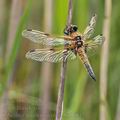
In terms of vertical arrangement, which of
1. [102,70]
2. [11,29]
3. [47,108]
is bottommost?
[47,108]

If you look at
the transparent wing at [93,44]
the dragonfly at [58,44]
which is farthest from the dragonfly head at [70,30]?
the transparent wing at [93,44]

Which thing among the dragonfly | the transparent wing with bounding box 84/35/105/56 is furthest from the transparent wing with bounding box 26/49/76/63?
the transparent wing with bounding box 84/35/105/56

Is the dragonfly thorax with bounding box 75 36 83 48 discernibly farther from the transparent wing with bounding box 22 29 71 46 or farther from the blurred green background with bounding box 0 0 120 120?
the blurred green background with bounding box 0 0 120 120

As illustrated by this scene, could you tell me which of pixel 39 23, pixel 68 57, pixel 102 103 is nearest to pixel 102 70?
pixel 102 103

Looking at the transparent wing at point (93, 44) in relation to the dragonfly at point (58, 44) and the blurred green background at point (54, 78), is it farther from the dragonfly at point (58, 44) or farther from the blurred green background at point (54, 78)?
the blurred green background at point (54, 78)

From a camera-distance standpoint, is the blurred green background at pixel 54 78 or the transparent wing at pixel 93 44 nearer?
the transparent wing at pixel 93 44

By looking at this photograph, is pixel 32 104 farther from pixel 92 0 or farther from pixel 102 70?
pixel 92 0

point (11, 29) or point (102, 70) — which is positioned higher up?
point (11, 29)
